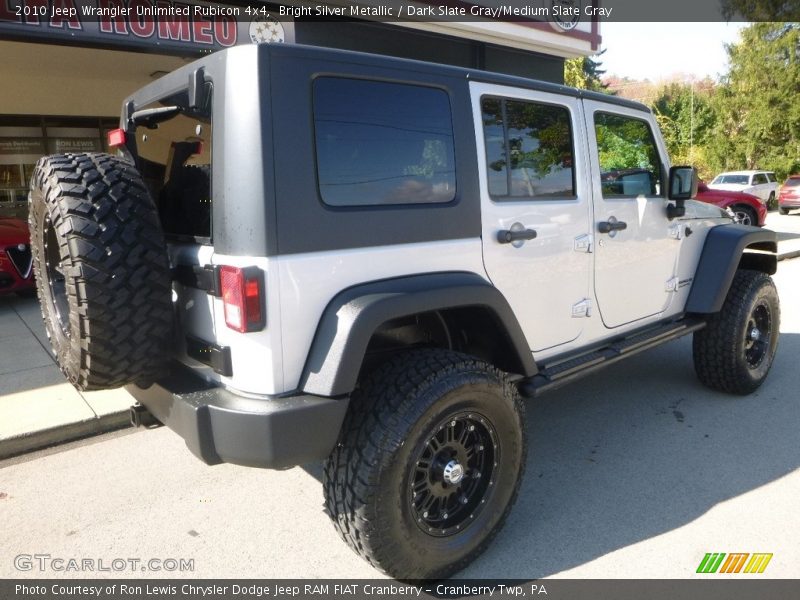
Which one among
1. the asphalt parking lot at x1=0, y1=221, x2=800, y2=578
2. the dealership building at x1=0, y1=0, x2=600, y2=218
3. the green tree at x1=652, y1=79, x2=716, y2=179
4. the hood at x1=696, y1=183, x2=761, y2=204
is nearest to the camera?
the asphalt parking lot at x1=0, y1=221, x2=800, y2=578

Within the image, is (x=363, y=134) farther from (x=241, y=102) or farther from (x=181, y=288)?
(x=181, y=288)

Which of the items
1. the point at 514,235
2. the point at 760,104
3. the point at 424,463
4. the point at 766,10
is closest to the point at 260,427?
the point at 424,463

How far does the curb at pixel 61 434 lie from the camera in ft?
11.9

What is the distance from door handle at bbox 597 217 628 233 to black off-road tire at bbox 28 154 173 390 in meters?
2.18

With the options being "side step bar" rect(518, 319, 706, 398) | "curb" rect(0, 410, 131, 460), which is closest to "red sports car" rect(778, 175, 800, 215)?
"side step bar" rect(518, 319, 706, 398)

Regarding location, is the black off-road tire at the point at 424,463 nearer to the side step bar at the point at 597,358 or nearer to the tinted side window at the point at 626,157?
the side step bar at the point at 597,358

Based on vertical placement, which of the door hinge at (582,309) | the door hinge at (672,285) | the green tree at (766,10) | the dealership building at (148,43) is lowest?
the door hinge at (582,309)

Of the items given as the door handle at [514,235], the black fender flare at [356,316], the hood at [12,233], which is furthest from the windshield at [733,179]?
the black fender flare at [356,316]

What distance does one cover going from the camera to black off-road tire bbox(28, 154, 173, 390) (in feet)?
6.88

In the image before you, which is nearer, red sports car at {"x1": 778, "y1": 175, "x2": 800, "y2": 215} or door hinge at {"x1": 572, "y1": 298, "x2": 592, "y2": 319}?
door hinge at {"x1": 572, "y1": 298, "x2": 592, "y2": 319}

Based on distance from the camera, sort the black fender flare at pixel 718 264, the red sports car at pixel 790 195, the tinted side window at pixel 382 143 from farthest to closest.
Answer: the red sports car at pixel 790 195 → the black fender flare at pixel 718 264 → the tinted side window at pixel 382 143

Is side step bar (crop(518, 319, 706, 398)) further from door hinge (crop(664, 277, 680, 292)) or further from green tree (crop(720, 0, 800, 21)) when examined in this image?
green tree (crop(720, 0, 800, 21))

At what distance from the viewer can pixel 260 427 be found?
2.00 metres

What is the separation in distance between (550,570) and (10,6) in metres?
6.93
